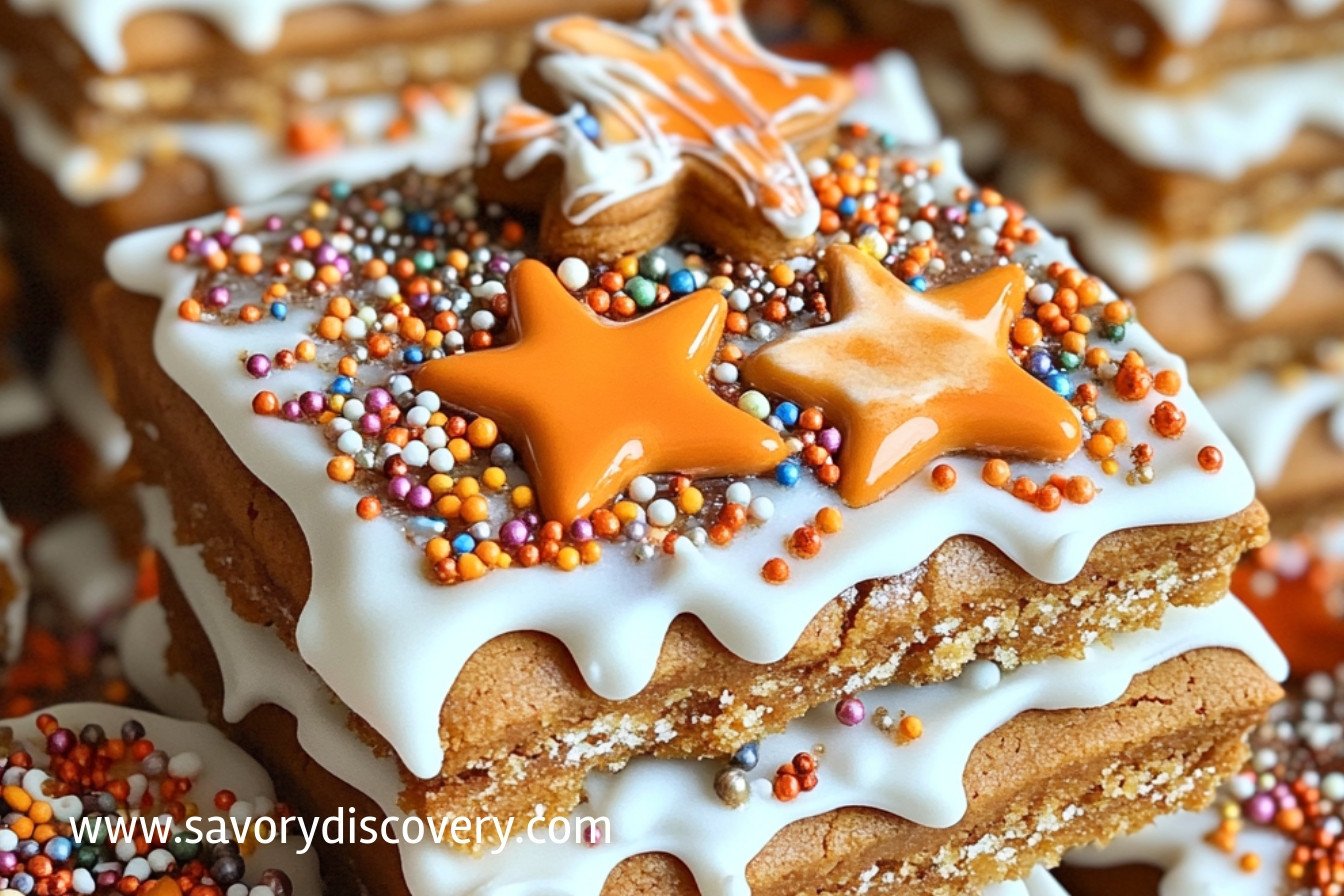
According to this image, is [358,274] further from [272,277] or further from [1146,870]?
[1146,870]

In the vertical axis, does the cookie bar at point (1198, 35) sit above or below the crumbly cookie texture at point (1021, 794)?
above

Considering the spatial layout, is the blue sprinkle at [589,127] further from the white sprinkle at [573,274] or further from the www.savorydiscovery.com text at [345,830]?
the www.savorydiscovery.com text at [345,830]

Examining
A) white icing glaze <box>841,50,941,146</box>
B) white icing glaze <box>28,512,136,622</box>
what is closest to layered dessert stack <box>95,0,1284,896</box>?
white icing glaze <box>841,50,941,146</box>

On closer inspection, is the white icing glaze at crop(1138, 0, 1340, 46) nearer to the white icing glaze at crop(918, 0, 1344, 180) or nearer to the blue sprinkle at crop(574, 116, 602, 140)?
the white icing glaze at crop(918, 0, 1344, 180)

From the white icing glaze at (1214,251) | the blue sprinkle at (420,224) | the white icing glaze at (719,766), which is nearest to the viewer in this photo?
the white icing glaze at (719,766)

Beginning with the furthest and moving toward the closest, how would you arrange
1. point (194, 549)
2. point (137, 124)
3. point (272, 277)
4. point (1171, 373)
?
point (137, 124) → point (194, 549) → point (272, 277) → point (1171, 373)

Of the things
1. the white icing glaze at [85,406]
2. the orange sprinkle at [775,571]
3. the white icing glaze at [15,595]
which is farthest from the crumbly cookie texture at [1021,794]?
the white icing glaze at [85,406]

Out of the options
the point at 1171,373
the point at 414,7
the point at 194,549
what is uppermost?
the point at 1171,373

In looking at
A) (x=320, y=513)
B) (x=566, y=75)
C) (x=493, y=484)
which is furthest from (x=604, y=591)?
(x=566, y=75)
